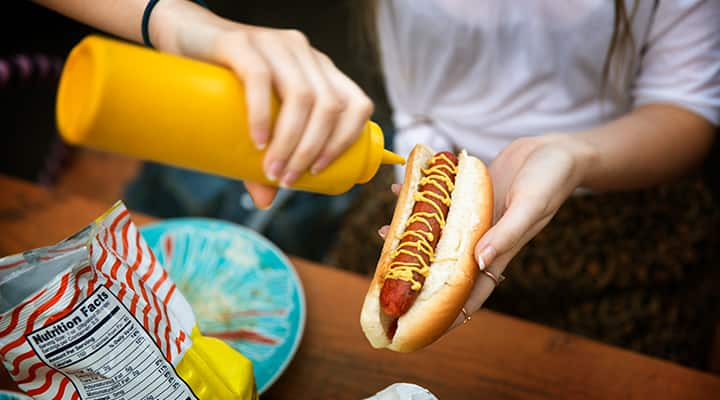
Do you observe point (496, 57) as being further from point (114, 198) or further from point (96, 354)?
point (114, 198)

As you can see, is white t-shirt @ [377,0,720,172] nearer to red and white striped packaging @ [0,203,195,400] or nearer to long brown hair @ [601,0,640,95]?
long brown hair @ [601,0,640,95]

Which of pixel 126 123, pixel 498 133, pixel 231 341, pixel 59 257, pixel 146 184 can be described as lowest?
pixel 146 184

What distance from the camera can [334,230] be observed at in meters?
2.64

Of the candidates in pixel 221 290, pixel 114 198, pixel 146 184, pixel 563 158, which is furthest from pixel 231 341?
pixel 114 198

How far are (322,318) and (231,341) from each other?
0.80 ft

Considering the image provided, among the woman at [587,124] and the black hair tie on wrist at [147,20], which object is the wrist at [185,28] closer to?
the black hair tie on wrist at [147,20]

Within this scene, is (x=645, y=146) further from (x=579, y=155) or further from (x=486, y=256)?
(x=486, y=256)

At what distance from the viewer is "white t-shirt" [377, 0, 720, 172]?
5.34 ft

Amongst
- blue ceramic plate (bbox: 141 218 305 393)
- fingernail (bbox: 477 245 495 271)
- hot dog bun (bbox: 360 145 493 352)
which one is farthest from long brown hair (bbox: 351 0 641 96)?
blue ceramic plate (bbox: 141 218 305 393)

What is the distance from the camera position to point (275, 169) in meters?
0.89

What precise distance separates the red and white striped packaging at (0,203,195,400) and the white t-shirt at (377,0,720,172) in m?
1.23

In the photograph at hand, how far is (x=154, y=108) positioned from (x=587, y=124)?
156 cm

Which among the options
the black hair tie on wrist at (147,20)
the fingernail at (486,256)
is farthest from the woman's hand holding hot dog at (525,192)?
the black hair tie on wrist at (147,20)

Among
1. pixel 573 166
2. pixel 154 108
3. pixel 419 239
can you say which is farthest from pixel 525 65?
pixel 154 108
